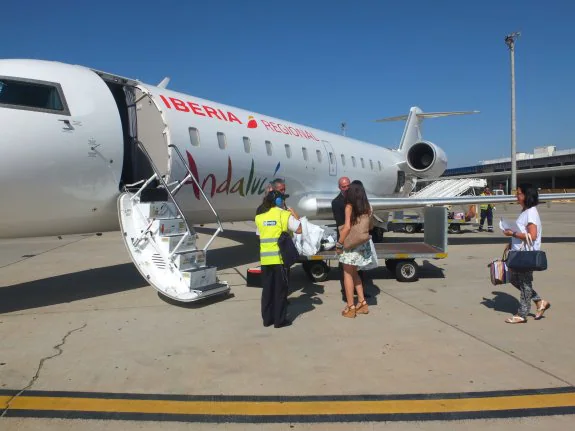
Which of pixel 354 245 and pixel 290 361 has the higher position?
pixel 354 245

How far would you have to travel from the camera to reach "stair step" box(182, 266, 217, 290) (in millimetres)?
6809

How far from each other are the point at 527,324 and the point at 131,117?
7.32m

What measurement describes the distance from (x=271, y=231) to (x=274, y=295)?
0.82 m

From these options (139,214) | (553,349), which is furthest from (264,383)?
(139,214)

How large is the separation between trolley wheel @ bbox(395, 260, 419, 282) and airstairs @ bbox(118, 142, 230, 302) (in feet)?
10.8

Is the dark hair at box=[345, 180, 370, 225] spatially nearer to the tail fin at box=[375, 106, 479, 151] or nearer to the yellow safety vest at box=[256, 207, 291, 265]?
the yellow safety vest at box=[256, 207, 291, 265]

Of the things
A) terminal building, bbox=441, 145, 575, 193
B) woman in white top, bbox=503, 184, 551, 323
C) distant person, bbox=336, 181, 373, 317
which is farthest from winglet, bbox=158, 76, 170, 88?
terminal building, bbox=441, 145, 575, 193

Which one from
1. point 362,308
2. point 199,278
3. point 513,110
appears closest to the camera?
point 362,308

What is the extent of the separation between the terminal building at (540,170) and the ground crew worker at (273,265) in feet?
285

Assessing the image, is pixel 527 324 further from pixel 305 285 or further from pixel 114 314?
pixel 114 314

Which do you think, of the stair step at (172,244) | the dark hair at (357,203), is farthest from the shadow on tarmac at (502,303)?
the stair step at (172,244)

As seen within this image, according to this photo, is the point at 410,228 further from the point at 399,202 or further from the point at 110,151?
the point at 110,151

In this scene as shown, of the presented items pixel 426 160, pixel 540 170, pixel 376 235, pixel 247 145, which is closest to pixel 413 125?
pixel 426 160

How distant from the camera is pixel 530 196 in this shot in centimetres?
565
